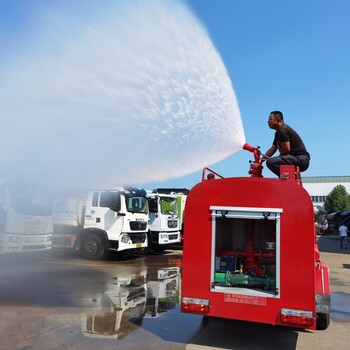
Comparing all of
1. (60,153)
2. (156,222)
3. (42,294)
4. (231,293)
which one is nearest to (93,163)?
(60,153)

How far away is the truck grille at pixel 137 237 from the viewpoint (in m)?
14.4

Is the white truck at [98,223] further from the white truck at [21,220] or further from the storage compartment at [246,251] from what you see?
the storage compartment at [246,251]

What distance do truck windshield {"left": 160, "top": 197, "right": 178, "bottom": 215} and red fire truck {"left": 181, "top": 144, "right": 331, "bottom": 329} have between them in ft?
37.9

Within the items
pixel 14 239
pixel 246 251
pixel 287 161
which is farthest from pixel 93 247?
pixel 287 161

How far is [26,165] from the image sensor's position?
9062mm

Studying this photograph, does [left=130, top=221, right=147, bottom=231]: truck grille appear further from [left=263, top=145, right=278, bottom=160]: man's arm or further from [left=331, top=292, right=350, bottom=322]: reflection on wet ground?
[left=263, top=145, right=278, bottom=160]: man's arm

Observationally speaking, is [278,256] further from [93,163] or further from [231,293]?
[93,163]

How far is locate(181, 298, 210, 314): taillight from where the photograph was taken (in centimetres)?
510

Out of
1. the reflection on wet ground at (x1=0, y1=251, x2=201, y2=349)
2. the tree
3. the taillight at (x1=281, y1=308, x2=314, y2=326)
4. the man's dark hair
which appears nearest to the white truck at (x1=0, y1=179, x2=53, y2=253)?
the reflection on wet ground at (x1=0, y1=251, x2=201, y2=349)

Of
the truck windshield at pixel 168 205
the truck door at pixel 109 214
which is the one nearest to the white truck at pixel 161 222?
the truck windshield at pixel 168 205

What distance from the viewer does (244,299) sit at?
4.96 metres

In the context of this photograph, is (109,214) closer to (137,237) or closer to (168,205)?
(137,237)

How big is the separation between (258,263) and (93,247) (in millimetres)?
9267

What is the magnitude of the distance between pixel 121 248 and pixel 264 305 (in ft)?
30.9
